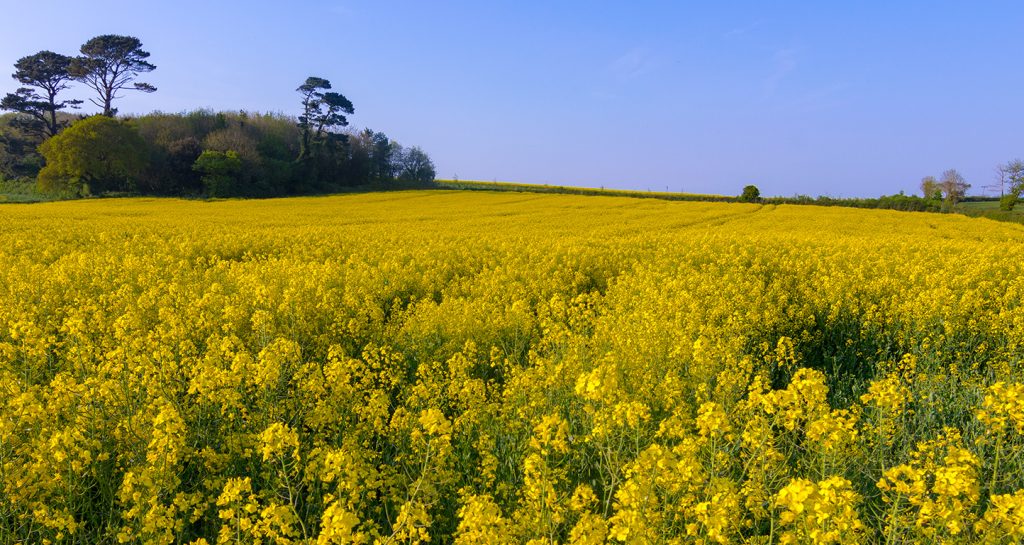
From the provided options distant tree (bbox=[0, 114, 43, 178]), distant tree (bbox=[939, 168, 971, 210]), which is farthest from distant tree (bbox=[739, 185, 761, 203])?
distant tree (bbox=[0, 114, 43, 178])

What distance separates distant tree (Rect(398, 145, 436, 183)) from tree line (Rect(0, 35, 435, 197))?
6.86m

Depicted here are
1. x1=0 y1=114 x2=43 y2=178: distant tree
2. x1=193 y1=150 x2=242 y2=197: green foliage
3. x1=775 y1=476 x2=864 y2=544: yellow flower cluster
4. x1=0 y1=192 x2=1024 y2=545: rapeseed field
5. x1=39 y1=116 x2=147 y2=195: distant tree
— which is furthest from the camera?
x1=0 y1=114 x2=43 y2=178: distant tree

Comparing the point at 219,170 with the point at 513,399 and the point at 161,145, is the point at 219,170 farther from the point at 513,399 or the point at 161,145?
the point at 513,399

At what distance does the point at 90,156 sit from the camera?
40719 mm

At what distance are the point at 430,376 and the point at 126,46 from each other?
64.7 metres

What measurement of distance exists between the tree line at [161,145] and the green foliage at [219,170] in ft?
0.26

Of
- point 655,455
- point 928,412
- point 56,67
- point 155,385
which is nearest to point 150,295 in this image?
point 155,385

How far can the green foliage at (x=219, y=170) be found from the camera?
44.2 meters

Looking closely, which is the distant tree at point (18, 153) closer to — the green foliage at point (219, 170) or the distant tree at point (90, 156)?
the distant tree at point (90, 156)

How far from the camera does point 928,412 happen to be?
168 inches

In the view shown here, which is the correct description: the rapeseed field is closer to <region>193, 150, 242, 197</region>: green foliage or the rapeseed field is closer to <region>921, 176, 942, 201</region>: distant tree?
<region>193, 150, 242, 197</region>: green foliage

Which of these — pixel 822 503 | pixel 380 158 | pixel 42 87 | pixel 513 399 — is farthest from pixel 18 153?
pixel 822 503

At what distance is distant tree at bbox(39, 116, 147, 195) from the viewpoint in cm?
4019

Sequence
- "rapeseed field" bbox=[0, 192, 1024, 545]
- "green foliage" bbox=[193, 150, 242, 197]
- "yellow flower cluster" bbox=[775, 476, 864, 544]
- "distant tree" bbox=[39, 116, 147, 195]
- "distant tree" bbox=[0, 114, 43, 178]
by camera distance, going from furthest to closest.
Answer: "distant tree" bbox=[0, 114, 43, 178]
"green foliage" bbox=[193, 150, 242, 197]
"distant tree" bbox=[39, 116, 147, 195]
"rapeseed field" bbox=[0, 192, 1024, 545]
"yellow flower cluster" bbox=[775, 476, 864, 544]
